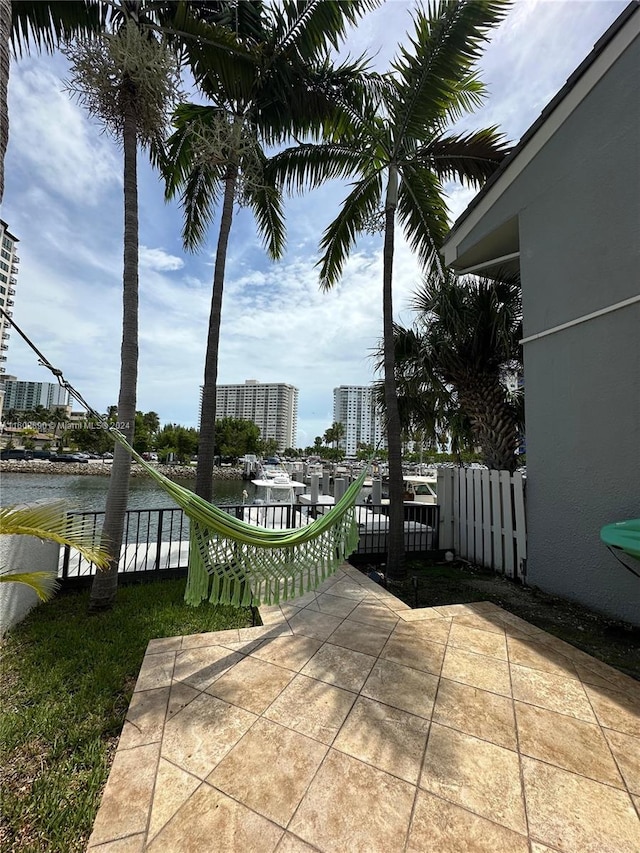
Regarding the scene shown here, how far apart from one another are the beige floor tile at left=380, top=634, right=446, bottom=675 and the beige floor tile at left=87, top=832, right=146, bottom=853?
1.54m

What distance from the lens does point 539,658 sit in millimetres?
2377

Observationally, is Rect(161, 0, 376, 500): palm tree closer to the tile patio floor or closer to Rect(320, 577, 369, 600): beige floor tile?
Rect(320, 577, 369, 600): beige floor tile

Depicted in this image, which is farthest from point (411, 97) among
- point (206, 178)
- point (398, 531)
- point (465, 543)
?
point (465, 543)

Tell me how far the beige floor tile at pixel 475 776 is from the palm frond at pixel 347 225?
5604mm

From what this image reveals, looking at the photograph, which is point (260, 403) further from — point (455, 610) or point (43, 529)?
point (43, 529)

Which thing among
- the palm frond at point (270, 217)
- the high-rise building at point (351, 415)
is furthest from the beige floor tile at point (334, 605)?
the high-rise building at point (351, 415)

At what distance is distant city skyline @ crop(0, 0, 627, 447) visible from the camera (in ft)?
10.2

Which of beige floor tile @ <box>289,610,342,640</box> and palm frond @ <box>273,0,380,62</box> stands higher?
palm frond @ <box>273,0,380,62</box>

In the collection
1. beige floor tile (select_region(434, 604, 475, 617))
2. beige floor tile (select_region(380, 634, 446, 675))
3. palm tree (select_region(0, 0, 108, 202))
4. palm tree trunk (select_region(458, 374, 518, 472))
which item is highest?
palm tree (select_region(0, 0, 108, 202))

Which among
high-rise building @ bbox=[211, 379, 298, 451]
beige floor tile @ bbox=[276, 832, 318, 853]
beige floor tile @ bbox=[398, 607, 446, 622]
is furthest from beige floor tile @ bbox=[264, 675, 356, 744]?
high-rise building @ bbox=[211, 379, 298, 451]

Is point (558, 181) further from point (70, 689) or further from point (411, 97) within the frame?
point (70, 689)

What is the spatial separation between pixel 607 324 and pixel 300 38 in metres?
4.44

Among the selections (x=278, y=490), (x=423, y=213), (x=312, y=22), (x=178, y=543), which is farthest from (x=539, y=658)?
(x=278, y=490)

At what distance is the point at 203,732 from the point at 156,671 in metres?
0.68
